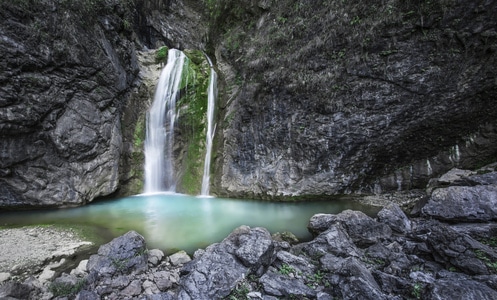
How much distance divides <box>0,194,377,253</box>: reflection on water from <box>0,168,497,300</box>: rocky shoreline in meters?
1.31

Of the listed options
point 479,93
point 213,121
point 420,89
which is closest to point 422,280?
point 420,89

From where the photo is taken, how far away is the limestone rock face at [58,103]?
778 cm

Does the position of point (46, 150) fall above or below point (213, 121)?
below

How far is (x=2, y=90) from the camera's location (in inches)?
297

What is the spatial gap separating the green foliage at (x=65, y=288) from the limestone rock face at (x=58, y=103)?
6645 mm

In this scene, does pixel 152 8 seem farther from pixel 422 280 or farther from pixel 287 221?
pixel 422 280

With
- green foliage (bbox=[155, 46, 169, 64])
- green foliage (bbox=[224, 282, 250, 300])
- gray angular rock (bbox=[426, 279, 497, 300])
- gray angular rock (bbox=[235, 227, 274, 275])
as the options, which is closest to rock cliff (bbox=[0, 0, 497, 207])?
green foliage (bbox=[155, 46, 169, 64])

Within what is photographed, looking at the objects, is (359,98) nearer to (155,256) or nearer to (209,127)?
(209,127)

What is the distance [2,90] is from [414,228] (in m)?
12.4

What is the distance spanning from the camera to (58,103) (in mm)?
8805

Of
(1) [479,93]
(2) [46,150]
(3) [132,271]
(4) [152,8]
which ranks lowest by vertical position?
(3) [132,271]

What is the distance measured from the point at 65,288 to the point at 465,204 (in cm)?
779

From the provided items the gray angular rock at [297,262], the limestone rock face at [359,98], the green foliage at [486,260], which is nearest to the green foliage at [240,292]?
the gray angular rock at [297,262]

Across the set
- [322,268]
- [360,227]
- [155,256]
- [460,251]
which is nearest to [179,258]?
[155,256]
